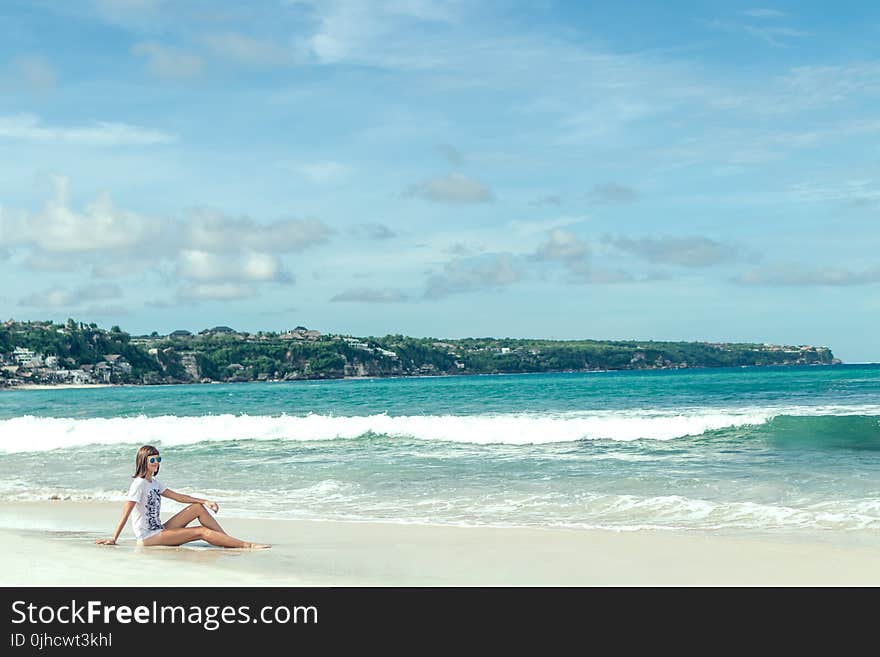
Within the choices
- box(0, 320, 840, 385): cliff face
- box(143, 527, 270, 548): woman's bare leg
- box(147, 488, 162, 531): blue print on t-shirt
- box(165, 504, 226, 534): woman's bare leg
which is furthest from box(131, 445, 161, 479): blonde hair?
box(0, 320, 840, 385): cliff face

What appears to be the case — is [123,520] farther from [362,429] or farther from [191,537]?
[362,429]

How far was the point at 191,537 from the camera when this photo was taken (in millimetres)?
8727

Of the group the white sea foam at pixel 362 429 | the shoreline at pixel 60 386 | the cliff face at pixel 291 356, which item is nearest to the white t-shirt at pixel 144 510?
the white sea foam at pixel 362 429

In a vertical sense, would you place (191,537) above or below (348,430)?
above

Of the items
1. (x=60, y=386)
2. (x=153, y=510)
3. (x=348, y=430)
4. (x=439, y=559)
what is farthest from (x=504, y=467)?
(x=60, y=386)

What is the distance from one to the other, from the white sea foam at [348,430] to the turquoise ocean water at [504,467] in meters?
0.08

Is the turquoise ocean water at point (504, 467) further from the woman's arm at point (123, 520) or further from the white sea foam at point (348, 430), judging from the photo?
the woman's arm at point (123, 520)

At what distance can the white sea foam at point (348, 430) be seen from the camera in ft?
80.2

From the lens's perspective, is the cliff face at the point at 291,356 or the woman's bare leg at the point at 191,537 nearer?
the woman's bare leg at the point at 191,537

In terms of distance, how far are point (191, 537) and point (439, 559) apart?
2.56m

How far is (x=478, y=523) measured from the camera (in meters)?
10.9

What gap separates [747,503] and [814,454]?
7.34m
